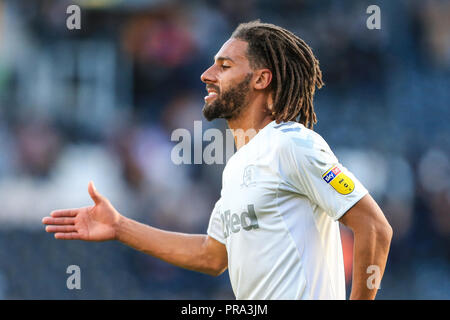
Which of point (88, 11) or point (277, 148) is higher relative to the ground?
point (88, 11)

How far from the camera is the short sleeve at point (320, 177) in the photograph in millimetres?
3342

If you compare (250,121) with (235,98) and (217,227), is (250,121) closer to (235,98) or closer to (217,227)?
(235,98)

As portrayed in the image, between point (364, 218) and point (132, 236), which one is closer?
point (364, 218)

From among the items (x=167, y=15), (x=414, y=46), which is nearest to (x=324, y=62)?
(x=414, y=46)

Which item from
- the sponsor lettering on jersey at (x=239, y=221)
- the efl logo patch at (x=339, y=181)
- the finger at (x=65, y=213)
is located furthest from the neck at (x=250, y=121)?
the finger at (x=65, y=213)

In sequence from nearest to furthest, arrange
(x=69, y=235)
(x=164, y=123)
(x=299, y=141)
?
1. (x=299, y=141)
2. (x=69, y=235)
3. (x=164, y=123)

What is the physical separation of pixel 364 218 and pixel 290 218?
0.38 meters

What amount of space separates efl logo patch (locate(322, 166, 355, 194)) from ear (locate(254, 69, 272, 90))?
89cm

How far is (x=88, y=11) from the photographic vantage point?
10.1 m

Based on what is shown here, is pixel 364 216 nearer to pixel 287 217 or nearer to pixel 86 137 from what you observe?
pixel 287 217

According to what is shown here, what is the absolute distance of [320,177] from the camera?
3369 mm

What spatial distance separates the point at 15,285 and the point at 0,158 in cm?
170

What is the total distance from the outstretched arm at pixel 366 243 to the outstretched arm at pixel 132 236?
1.04 metres

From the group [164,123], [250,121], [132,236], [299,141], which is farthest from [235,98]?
[164,123]
